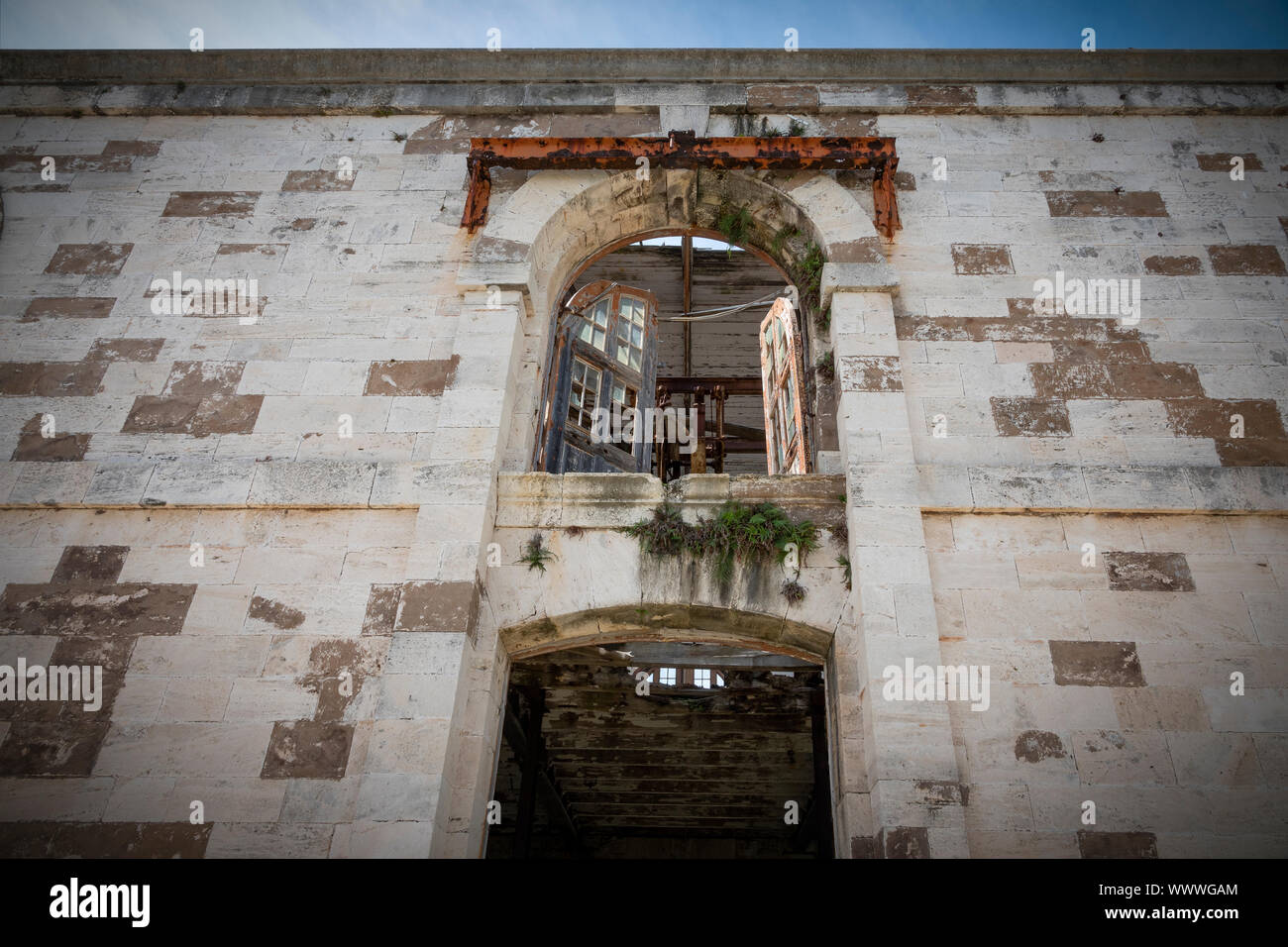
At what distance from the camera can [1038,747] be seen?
4.49 m

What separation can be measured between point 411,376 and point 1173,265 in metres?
5.87

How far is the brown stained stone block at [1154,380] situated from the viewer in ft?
18.5

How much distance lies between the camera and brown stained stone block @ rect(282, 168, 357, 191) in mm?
6875

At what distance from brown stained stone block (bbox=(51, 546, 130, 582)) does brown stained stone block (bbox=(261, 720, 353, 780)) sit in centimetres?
165

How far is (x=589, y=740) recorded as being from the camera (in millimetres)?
9883

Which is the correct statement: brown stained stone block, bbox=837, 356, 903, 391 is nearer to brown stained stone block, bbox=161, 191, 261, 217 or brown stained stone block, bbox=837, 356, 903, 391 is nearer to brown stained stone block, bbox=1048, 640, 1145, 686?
brown stained stone block, bbox=1048, 640, 1145, 686

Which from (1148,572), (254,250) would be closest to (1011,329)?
(1148,572)

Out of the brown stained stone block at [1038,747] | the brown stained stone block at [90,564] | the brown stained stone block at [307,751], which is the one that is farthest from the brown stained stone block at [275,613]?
the brown stained stone block at [1038,747]

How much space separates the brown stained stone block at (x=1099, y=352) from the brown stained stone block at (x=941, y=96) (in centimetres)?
260

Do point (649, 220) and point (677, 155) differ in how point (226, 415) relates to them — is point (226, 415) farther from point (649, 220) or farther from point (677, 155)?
point (677, 155)

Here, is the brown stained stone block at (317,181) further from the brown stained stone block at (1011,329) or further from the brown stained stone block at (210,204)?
the brown stained stone block at (1011,329)

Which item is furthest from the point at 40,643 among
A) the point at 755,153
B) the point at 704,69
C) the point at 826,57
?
the point at 826,57
